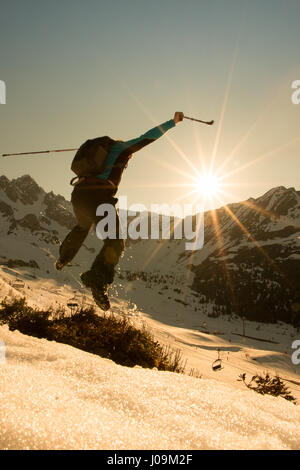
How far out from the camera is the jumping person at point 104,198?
8.80 feet

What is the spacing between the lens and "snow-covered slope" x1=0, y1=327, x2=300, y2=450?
875 millimetres

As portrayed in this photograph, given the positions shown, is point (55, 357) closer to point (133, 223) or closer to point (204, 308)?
point (204, 308)

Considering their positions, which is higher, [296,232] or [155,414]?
[296,232]

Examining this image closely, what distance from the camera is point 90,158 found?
8.70 feet

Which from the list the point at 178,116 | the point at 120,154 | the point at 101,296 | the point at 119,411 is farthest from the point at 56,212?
the point at 119,411

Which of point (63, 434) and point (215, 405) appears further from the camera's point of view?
point (215, 405)

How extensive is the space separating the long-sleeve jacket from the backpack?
0.05 metres

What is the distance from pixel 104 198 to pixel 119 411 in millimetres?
1855

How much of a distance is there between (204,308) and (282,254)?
48.1ft

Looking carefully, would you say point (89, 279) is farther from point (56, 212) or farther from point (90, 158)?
point (56, 212)

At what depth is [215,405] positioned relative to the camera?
139 cm

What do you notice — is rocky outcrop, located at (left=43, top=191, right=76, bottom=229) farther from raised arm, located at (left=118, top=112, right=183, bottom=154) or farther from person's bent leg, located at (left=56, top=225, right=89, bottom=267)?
raised arm, located at (left=118, top=112, right=183, bottom=154)

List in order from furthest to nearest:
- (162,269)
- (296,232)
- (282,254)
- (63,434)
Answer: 1. (162,269)
2. (296,232)
3. (282,254)
4. (63,434)
